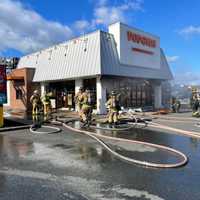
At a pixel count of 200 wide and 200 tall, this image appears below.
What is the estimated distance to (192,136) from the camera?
9.63 m

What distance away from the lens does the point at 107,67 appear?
17.9m

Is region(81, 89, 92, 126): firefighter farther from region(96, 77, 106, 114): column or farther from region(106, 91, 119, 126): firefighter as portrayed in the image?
region(96, 77, 106, 114): column

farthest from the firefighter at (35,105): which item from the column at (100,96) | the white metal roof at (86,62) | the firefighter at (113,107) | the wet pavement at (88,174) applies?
the column at (100,96)

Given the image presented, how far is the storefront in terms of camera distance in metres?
18.4

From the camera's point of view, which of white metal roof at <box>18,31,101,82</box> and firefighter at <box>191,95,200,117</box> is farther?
white metal roof at <box>18,31,101,82</box>

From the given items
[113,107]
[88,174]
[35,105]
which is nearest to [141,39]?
[113,107]

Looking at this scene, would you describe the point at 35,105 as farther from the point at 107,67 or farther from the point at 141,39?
the point at 141,39

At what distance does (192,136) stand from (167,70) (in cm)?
1613

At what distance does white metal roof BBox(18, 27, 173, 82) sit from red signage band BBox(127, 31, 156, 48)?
1.92 metres

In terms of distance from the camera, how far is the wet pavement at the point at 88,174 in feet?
→ 13.5

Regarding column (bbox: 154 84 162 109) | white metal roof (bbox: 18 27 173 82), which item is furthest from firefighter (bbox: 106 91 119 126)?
column (bbox: 154 84 162 109)

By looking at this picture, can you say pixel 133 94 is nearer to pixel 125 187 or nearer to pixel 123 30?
pixel 123 30

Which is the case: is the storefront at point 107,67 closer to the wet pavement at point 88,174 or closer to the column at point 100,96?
the column at point 100,96

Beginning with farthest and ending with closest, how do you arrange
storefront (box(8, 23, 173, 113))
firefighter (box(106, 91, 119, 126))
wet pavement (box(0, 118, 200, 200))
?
storefront (box(8, 23, 173, 113)), firefighter (box(106, 91, 119, 126)), wet pavement (box(0, 118, 200, 200))
